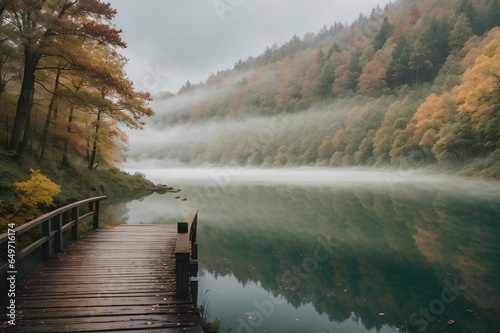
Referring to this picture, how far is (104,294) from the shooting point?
651cm

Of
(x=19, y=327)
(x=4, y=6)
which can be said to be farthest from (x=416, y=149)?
(x=19, y=327)

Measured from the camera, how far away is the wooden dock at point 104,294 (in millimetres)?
5387

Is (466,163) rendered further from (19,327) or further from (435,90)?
(19,327)

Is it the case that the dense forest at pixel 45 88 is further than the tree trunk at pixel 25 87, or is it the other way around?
the tree trunk at pixel 25 87

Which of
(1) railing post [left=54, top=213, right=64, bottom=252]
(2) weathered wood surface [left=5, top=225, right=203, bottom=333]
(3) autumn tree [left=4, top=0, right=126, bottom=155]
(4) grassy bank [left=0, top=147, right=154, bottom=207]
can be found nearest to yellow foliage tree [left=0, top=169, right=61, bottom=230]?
(4) grassy bank [left=0, top=147, right=154, bottom=207]

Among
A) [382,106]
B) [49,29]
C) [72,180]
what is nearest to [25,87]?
[49,29]

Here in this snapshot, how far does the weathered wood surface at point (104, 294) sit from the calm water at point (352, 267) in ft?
8.35

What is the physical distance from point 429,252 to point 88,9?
791 inches

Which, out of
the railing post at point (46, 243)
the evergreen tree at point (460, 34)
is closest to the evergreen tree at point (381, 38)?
the evergreen tree at point (460, 34)

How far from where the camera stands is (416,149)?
59344 mm

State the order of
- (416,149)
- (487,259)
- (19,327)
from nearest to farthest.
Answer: (19,327)
(487,259)
(416,149)

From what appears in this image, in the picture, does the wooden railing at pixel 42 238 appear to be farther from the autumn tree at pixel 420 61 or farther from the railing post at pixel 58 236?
the autumn tree at pixel 420 61

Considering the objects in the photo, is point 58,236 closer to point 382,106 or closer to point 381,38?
point 382,106

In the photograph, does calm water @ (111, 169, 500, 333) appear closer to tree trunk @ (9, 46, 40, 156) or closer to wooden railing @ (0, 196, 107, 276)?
wooden railing @ (0, 196, 107, 276)
